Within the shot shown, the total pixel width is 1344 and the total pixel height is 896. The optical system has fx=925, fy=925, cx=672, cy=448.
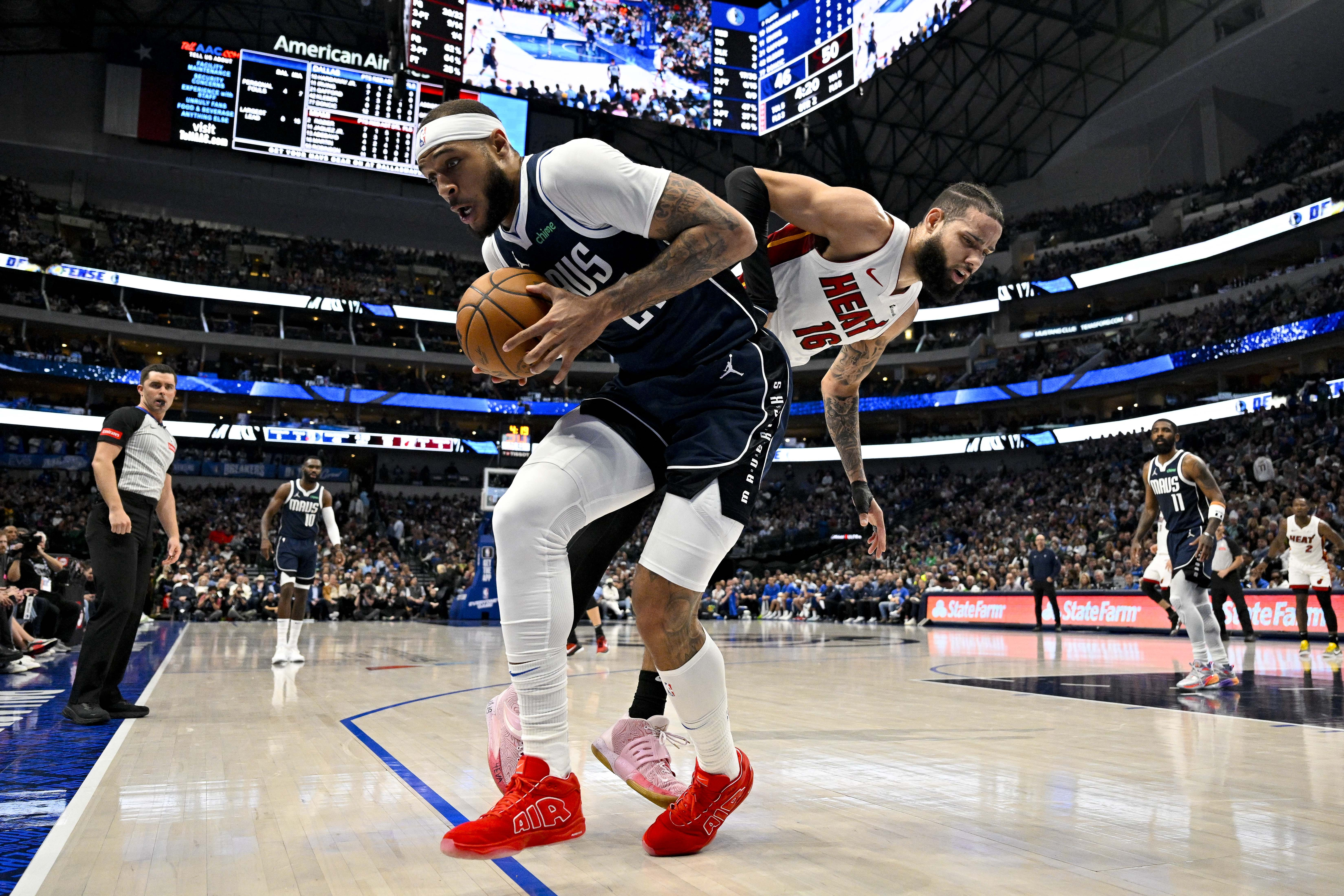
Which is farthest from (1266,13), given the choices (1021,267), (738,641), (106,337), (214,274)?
(106,337)

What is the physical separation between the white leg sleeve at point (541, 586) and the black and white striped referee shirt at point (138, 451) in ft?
12.2

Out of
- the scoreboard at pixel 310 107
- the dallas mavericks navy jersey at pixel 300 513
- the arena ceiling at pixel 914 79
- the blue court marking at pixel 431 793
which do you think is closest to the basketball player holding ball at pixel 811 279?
the blue court marking at pixel 431 793

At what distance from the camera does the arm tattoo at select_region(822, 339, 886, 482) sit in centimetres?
371

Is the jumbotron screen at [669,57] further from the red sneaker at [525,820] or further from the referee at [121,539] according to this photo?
the red sneaker at [525,820]

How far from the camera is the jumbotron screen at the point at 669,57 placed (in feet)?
83.4

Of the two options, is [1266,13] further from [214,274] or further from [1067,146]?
[214,274]

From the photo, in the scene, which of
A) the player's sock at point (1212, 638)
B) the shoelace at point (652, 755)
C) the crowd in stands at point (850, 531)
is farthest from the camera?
the crowd in stands at point (850, 531)

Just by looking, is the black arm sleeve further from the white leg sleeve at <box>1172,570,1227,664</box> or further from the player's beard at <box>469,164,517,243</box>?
the white leg sleeve at <box>1172,570,1227,664</box>

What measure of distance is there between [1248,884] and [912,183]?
39258mm

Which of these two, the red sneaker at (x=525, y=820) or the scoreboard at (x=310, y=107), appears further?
the scoreboard at (x=310, y=107)

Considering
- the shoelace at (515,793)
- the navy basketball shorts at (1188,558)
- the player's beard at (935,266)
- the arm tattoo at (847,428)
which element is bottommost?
the shoelace at (515,793)

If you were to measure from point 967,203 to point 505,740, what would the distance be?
238cm

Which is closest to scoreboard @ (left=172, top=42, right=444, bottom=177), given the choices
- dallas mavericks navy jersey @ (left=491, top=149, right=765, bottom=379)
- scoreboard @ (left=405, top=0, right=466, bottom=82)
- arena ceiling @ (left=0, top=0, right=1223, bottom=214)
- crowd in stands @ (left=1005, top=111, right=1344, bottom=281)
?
arena ceiling @ (left=0, top=0, right=1223, bottom=214)

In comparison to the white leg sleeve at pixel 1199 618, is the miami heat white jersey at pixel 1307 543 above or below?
above
